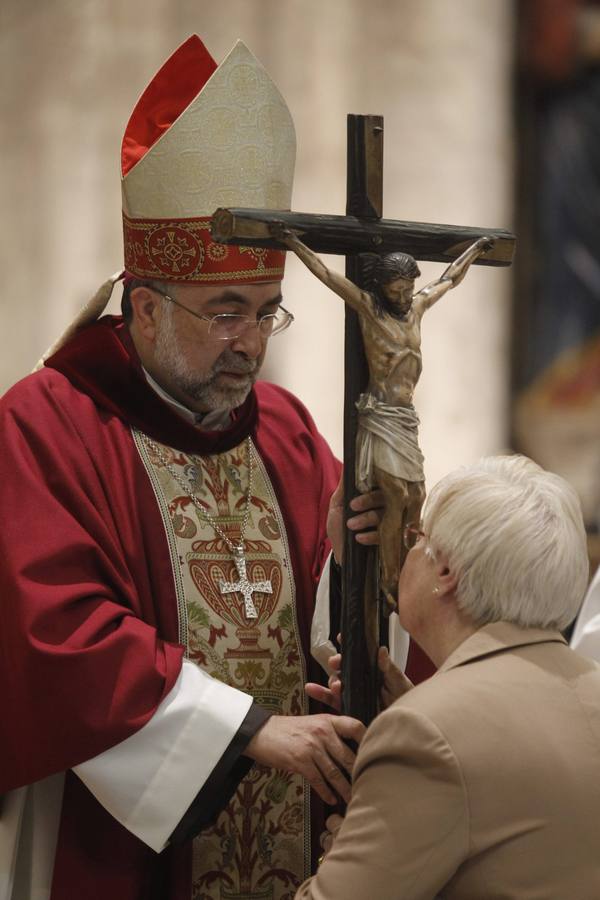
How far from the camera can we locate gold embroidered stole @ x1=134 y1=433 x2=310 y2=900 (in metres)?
3.69

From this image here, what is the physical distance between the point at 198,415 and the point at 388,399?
0.88 m

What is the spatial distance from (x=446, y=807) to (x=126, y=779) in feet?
3.12

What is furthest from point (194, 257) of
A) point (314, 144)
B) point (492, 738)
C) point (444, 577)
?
point (314, 144)

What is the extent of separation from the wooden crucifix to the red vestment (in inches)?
16.8

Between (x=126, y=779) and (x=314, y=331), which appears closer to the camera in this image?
Answer: (x=126, y=779)

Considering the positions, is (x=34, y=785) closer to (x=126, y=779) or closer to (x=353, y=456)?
(x=126, y=779)

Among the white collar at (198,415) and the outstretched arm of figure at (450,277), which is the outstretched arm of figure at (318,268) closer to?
the outstretched arm of figure at (450,277)

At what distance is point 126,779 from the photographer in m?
3.34

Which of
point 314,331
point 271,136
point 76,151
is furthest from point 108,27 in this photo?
point 271,136

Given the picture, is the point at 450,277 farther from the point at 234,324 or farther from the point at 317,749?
the point at 317,749

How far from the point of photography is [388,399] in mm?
3154

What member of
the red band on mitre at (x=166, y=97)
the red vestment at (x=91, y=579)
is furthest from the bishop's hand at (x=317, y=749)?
the red band on mitre at (x=166, y=97)

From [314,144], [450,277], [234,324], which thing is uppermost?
[314,144]

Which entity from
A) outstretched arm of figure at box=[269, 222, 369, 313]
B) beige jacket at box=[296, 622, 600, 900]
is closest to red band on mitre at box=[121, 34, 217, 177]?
outstretched arm of figure at box=[269, 222, 369, 313]
